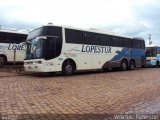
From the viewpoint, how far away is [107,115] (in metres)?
7.05

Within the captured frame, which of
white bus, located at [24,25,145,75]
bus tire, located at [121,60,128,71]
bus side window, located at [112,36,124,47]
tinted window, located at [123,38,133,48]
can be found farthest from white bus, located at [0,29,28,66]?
tinted window, located at [123,38,133,48]

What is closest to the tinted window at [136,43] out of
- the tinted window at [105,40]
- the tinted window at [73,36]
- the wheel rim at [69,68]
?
the tinted window at [105,40]

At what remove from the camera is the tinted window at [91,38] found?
2022 centimetres

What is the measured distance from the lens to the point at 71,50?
18578 millimetres

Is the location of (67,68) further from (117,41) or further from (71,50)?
(117,41)

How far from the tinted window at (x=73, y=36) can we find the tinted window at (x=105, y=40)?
99.5 inches

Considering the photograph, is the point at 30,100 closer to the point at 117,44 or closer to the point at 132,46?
the point at 117,44

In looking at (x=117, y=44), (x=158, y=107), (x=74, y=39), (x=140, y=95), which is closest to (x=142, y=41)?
(x=117, y=44)

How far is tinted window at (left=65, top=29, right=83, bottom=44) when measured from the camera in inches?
727

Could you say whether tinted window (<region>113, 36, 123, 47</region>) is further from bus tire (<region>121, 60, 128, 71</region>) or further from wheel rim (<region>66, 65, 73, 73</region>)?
wheel rim (<region>66, 65, 73, 73</region>)

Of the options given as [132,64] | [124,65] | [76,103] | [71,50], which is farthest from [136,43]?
[76,103]

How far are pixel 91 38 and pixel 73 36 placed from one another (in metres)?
2.11

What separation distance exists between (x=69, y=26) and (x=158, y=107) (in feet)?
38.3

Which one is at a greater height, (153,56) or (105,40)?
(105,40)
